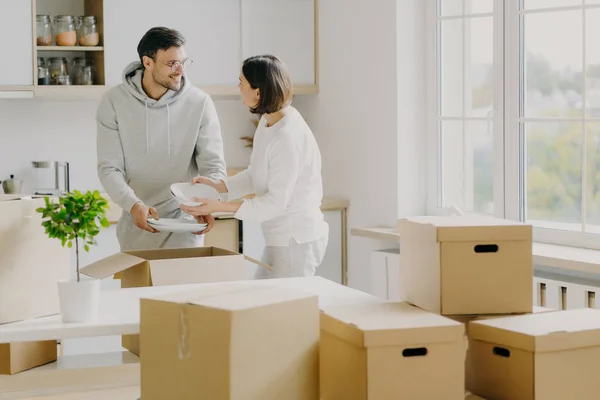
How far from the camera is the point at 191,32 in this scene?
487 centimetres

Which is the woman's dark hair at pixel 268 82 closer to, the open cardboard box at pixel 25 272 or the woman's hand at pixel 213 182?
the woman's hand at pixel 213 182

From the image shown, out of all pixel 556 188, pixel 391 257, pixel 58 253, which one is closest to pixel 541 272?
pixel 556 188

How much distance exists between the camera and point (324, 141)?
5133 mm

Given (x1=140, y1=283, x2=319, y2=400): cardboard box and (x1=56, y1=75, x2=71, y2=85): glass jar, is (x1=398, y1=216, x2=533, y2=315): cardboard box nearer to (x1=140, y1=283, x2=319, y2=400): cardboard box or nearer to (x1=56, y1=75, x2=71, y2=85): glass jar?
(x1=140, y1=283, x2=319, y2=400): cardboard box

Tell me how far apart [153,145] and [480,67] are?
5.85 feet

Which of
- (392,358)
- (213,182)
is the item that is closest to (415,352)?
(392,358)

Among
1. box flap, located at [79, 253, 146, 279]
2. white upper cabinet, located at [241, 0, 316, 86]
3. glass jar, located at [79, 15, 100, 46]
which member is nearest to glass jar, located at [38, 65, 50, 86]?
glass jar, located at [79, 15, 100, 46]

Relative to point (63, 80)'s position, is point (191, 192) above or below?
below

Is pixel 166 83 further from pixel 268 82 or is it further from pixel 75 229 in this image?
pixel 75 229

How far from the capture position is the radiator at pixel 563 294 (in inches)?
142

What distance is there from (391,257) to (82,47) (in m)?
1.85

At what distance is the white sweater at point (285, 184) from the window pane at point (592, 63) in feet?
4.18

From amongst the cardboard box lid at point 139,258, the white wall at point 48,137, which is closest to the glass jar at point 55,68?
the white wall at point 48,137

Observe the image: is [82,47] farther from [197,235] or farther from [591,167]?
[591,167]
